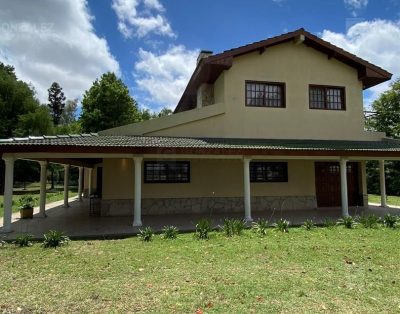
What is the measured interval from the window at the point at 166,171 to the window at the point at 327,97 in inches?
265

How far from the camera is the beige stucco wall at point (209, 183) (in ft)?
44.9

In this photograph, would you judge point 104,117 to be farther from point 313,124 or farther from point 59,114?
point 59,114

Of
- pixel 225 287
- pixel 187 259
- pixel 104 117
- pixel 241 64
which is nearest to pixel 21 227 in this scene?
pixel 187 259

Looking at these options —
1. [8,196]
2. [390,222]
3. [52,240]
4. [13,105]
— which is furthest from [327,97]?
[13,105]

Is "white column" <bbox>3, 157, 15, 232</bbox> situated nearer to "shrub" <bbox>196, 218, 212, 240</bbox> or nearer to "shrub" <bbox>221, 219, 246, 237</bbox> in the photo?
"shrub" <bbox>196, 218, 212, 240</bbox>

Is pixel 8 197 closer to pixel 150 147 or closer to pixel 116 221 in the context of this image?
pixel 116 221

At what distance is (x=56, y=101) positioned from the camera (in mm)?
66000

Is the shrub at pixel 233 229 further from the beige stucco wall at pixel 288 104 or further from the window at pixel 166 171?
the beige stucco wall at pixel 288 104

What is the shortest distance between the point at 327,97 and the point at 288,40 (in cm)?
332

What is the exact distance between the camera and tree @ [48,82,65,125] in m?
65.4

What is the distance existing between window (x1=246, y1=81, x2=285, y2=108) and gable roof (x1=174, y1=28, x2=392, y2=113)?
152 centimetres

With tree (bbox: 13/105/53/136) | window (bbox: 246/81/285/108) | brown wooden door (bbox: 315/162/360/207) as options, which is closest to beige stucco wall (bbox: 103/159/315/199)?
A: brown wooden door (bbox: 315/162/360/207)

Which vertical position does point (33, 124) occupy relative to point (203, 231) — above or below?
above

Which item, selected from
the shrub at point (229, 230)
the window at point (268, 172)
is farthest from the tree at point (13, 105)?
the shrub at point (229, 230)
